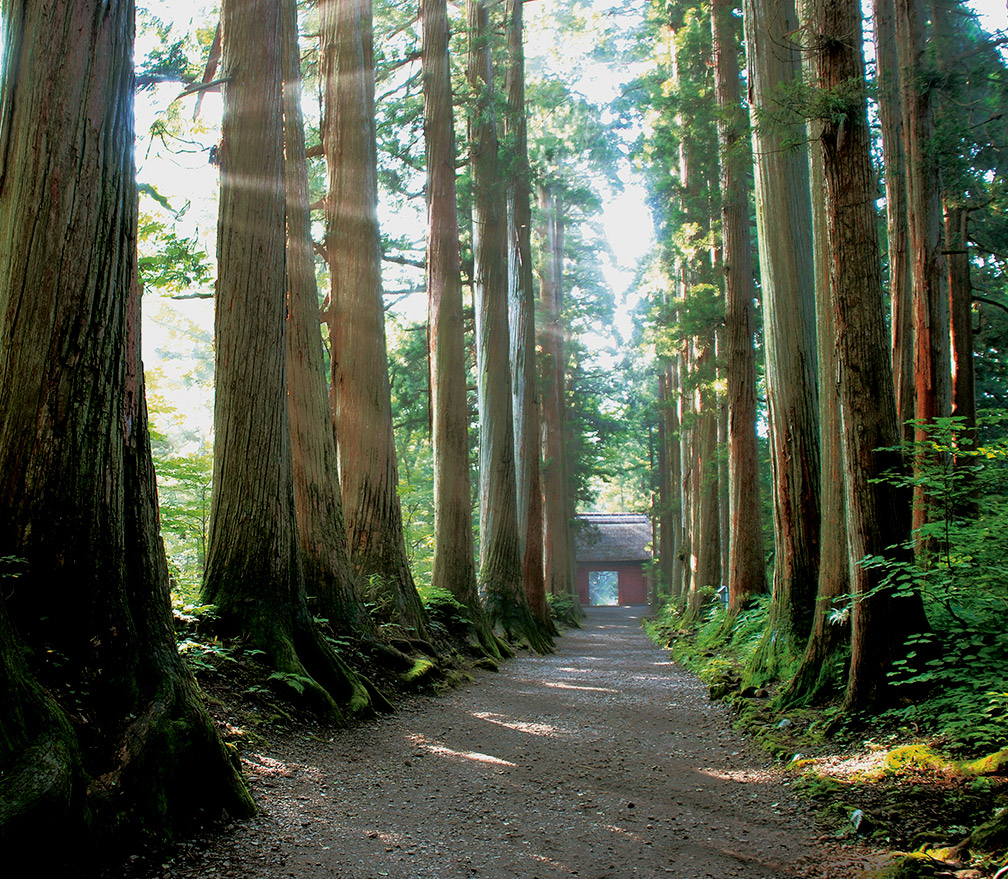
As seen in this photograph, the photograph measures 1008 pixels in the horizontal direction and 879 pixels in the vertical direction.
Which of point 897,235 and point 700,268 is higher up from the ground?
point 700,268

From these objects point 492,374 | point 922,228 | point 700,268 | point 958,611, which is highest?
point 700,268

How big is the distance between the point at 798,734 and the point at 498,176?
497 inches

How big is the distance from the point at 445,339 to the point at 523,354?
4.69 meters

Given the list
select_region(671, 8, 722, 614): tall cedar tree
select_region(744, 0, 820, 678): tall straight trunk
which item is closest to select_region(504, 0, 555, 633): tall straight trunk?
select_region(671, 8, 722, 614): tall cedar tree

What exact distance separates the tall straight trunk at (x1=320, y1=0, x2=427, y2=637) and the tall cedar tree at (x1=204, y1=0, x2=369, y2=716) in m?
3.03

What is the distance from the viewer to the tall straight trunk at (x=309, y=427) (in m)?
8.16

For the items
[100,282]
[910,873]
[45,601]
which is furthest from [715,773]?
[100,282]

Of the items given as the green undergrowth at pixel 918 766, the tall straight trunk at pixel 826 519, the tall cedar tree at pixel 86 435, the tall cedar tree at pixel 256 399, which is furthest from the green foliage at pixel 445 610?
the tall cedar tree at pixel 86 435

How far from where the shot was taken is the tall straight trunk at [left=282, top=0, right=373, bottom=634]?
8.16m

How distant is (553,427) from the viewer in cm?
2600

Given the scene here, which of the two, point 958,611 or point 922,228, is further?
point 922,228

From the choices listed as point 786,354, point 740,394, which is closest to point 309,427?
point 786,354

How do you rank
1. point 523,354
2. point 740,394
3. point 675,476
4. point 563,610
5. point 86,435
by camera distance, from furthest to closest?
1. point 675,476
2. point 563,610
3. point 523,354
4. point 740,394
5. point 86,435

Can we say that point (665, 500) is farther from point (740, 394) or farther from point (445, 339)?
point (445, 339)
